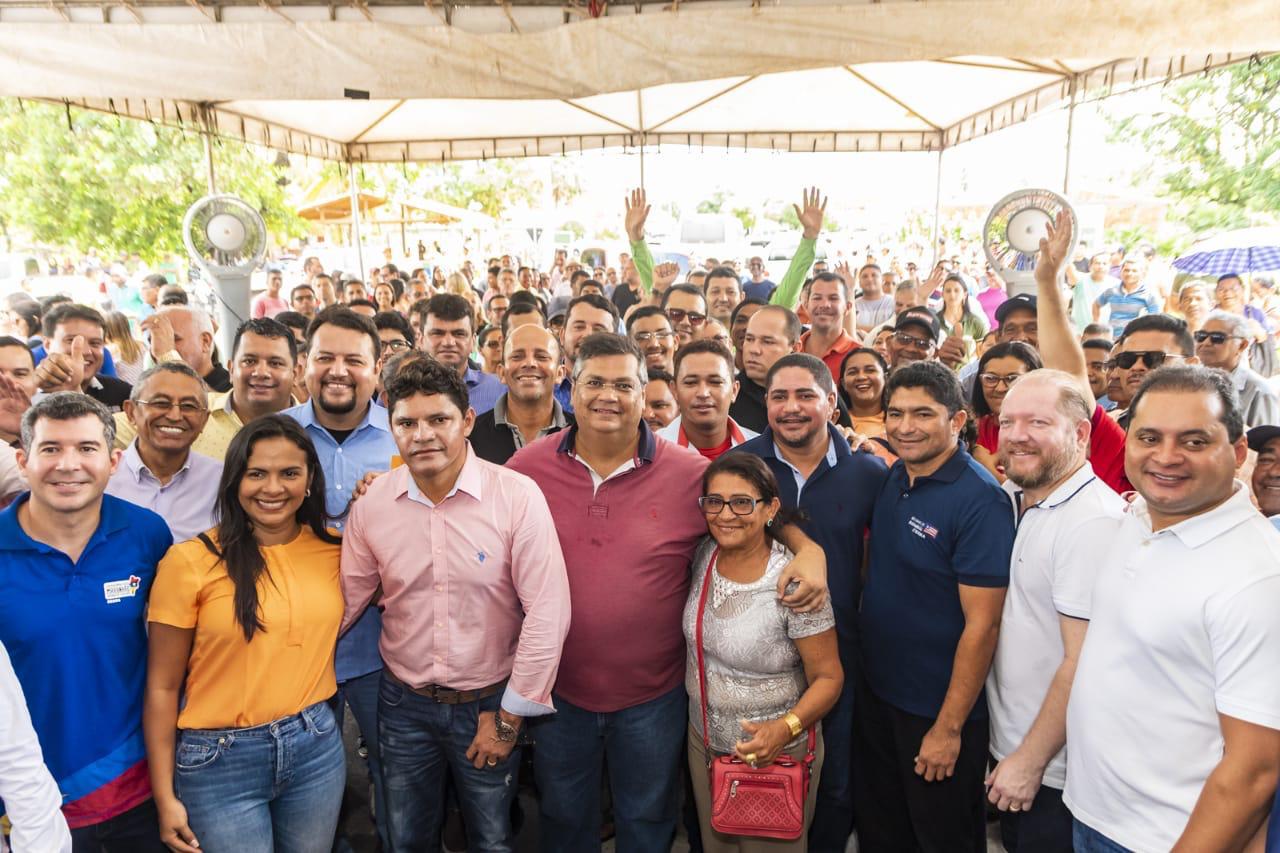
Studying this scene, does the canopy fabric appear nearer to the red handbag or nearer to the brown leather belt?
the brown leather belt

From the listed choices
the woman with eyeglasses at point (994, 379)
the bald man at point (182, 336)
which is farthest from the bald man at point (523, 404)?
the bald man at point (182, 336)

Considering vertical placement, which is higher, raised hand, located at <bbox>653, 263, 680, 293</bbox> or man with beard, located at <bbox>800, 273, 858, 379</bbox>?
raised hand, located at <bbox>653, 263, 680, 293</bbox>

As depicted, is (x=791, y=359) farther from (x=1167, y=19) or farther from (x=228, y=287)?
(x=228, y=287)

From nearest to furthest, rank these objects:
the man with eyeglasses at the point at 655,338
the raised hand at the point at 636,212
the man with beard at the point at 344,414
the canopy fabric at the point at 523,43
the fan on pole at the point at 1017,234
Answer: the canopy fabric at the point at 523,43 → the man with beard at the point at 344,414 → the man with eyeglasses at the point at 655,338 → the fan on pole at the point at 1017,234 → the raised hand at the point at 636,212

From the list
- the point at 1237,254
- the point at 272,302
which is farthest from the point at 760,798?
the point at 1237,254

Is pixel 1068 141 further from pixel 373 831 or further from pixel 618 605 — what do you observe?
pixel 373 831

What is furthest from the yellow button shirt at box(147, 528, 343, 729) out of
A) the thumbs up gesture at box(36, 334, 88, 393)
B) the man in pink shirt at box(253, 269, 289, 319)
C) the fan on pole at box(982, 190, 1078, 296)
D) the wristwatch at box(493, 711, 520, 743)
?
the man in pink shirt at box(253, 269, 289, 319)

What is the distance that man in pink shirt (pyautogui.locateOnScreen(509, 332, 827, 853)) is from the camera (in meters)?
2.59

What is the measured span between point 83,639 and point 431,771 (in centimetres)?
111

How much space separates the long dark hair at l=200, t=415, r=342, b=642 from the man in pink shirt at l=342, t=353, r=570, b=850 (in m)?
0.13

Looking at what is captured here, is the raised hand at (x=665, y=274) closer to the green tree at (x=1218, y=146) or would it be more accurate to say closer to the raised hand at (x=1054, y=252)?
the raised hand at (x=1054, y=252)

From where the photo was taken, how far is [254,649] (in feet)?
7.43

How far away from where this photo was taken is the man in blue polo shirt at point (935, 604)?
2.45 metres

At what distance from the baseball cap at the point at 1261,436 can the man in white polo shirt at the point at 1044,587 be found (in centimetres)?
101
